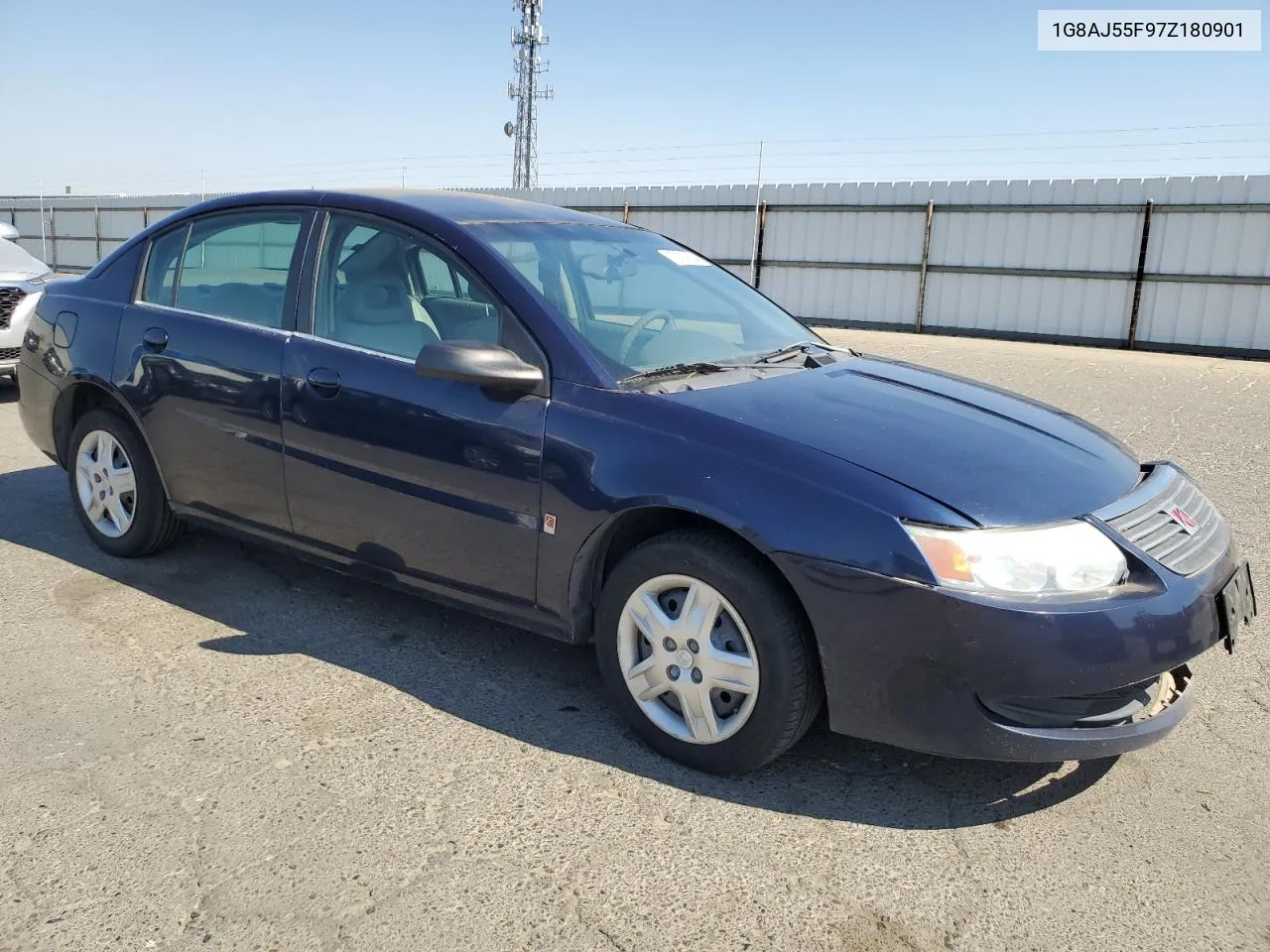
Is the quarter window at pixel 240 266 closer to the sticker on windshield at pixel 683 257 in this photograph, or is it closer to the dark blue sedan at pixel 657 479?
the dark blue sedan at pixel 657 479

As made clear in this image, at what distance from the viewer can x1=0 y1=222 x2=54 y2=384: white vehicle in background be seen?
8.34 meters

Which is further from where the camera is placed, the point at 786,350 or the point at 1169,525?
the point at 786,350

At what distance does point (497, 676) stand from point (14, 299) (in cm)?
703

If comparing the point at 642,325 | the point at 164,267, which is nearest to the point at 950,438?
the point at 642,325

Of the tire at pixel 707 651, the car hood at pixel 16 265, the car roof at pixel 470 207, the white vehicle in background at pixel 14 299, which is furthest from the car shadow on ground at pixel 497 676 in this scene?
the car hood at pixel 16 265

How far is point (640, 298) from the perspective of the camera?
379cm

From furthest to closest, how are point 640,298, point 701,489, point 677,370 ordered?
point 640,298 → point 677,370 → point 701,489

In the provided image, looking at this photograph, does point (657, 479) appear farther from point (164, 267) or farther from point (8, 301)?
point (8, 301)

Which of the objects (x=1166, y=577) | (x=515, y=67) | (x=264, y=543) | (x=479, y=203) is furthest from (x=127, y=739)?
(x=515, y=67)

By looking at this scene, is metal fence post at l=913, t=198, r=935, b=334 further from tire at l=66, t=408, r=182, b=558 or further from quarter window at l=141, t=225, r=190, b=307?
tire at l=66, t=408, r=182, b=558

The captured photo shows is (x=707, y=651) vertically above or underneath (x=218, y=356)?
underneath

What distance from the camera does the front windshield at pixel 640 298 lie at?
11.2 feet

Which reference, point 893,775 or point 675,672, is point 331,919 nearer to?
point 675,672

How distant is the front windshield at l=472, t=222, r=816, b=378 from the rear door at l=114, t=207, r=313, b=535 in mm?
942
